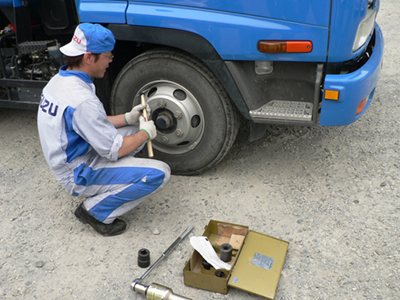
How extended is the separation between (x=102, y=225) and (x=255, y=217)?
3.47 ft

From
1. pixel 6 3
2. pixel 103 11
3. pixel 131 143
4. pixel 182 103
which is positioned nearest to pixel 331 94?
pixel 182 103

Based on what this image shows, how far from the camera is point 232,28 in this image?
2.61m

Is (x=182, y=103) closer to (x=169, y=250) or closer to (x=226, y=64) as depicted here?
(x=226, y=64)

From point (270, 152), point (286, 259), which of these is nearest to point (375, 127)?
point (270, 152)

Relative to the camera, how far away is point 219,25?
104 inches

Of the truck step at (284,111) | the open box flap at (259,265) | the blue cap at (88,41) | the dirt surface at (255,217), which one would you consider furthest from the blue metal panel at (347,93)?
the blue cap at (88,41)

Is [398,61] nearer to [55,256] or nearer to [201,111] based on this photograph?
[201,111]

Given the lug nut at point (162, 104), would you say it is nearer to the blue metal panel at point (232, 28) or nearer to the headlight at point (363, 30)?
the blue metal panel at point (232, 28)

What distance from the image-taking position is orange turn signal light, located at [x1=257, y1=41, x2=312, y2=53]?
252 cm

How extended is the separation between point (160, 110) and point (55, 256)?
127cm

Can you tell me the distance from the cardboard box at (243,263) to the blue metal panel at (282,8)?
53.0 inches

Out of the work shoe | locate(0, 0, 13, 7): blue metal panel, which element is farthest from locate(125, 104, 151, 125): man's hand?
locate(0, 0, 13, 7): blue metal panel

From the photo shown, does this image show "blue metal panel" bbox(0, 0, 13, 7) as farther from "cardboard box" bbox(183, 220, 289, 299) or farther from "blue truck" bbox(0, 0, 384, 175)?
"cardboard box" bbox(183, 220, 289, 299)

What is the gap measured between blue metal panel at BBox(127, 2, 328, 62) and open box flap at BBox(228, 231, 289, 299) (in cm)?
117
